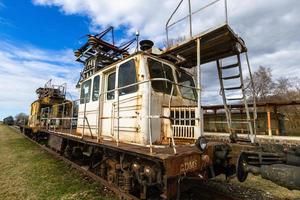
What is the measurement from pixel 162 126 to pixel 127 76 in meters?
1.60

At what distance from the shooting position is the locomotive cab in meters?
4.70

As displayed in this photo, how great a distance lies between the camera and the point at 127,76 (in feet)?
17.8

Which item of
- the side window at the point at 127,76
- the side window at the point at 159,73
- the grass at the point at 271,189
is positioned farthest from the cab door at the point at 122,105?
the grass at the point at 271,189

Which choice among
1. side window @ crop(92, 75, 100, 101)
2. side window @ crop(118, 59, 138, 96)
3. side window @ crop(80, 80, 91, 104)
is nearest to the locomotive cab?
side window @ crop(118, 59, 138, 96)

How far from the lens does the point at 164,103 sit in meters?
5.15

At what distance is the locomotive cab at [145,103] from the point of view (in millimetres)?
4699

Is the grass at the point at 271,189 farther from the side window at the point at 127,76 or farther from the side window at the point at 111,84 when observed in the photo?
the side window at the point at 111,84

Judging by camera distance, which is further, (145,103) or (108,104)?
(108,104)

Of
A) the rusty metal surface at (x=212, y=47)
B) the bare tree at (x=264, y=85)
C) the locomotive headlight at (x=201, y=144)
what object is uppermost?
the bare tree at (x=264, y=85)

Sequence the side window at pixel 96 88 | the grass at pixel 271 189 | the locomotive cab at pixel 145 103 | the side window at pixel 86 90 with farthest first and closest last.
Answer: the side window at pixel 86 90
the side window at pixel 96 88
the grass at pixel 271 189
the locomotive cab at pixel 145 103

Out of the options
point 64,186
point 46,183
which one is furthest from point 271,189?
point 46,183

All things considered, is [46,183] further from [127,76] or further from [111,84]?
[127,76]

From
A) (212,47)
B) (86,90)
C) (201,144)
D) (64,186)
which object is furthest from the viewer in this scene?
(86,90)

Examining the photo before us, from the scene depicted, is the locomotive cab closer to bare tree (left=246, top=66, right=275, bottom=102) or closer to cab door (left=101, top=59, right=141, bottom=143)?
cab door (left=101, top=59, right=141, bottom=143)
